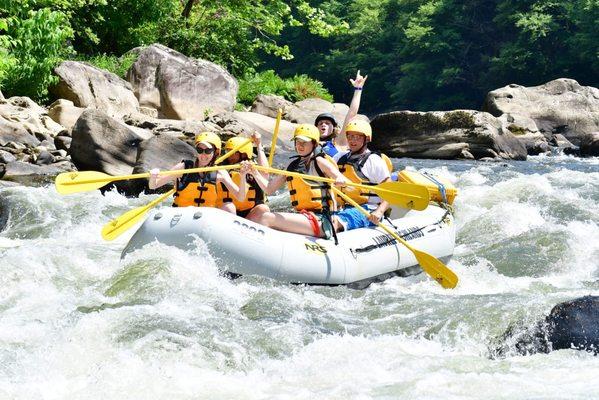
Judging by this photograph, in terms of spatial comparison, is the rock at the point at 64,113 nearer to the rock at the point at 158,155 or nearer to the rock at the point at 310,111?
the rock at the point at 158,155

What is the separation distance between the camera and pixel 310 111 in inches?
824

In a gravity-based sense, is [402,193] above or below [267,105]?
above

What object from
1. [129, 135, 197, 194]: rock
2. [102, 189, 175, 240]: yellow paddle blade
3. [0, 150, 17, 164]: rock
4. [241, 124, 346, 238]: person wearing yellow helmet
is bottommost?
[0, 150, 17, 164]: rock

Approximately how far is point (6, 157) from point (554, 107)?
1484 cm

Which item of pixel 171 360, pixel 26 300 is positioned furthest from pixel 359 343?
pixel 26 300

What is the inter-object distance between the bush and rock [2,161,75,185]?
8897mm

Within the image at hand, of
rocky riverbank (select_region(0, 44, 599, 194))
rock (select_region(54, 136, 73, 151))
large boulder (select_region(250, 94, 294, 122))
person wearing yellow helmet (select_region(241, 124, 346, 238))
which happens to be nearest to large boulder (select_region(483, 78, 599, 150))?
rocky riverbank (select_region(0, 44, 599, 194))

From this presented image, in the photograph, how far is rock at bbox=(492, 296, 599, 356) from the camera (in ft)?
16.9

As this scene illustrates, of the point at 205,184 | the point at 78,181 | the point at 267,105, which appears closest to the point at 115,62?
the point at 267,105

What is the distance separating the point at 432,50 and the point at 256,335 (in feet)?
115

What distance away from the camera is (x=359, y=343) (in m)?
5.33

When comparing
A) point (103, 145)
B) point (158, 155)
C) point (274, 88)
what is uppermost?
point (158, 155)

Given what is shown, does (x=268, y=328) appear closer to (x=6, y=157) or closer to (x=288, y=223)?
(x=288, y=223)

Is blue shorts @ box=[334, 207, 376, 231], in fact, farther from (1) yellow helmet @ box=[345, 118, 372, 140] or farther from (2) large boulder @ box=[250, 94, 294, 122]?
(2) large boulder @ box=[250, 94, 294, 122]
